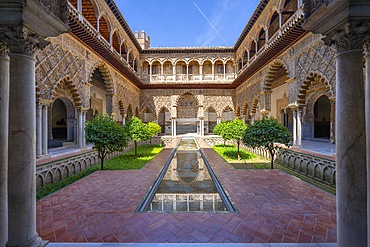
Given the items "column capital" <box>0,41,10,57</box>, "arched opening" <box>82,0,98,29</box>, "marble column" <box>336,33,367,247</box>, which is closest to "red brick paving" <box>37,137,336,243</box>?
"marble column" <box>336,33,367,247</box>

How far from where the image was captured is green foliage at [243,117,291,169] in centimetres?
761

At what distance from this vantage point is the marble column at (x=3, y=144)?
2.25 meters

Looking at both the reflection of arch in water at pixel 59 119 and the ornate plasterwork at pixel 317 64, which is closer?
the ornate plasterwork at pixel 317 64

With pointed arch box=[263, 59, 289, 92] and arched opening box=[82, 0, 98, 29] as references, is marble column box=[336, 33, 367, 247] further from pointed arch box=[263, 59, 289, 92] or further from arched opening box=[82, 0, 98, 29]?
arched opening box=[82, 0, 98, 29]

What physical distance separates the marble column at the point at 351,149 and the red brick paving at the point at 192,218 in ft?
3.07

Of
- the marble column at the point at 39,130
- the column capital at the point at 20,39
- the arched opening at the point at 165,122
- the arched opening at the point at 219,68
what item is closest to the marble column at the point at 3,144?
the column capital at the point at 20,39

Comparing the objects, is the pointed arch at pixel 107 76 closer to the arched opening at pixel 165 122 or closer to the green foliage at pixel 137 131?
the green foliage at pixel 137 131

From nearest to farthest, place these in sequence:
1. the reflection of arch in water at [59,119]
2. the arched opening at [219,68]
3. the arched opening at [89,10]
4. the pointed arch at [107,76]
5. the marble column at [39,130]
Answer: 1. the marble column at [39,130]
2. the arched opening at [89,10]
3. the pointed arch at [107,76]
4. the reflection of arch in water at [59,119]
5. the arched opening at [219,68]

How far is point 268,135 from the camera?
7.64m

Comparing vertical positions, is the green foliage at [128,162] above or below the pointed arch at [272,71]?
below

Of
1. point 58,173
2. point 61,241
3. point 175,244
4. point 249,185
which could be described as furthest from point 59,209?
point 249,185

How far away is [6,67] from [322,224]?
5412 mm

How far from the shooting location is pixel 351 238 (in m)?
2.10

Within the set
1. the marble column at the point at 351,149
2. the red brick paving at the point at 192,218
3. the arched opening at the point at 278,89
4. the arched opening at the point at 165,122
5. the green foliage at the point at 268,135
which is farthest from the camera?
the arched opening at the point at 165,122
